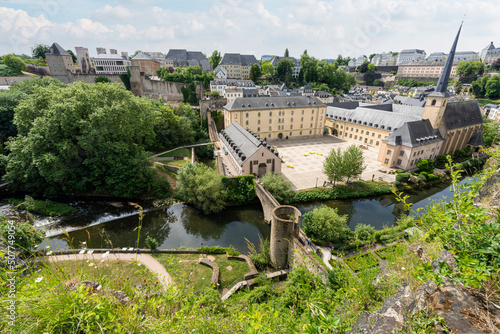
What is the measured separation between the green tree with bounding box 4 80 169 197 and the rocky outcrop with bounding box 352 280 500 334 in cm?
2861

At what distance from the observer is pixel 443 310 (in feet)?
12.2

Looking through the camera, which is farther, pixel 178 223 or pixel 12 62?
pixel 12 62

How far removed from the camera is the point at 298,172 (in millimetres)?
36625

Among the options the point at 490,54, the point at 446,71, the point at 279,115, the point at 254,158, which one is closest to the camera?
the point at 254,158

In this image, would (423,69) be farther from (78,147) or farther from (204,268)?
(78,147)

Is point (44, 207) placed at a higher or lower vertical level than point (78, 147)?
lower

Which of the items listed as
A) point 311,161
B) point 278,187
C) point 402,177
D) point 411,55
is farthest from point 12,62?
point 411,55

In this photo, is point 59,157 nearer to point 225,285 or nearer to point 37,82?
point 225,285

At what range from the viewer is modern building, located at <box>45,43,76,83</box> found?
5831 centimetres

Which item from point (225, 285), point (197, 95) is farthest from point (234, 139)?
point (197, 95)

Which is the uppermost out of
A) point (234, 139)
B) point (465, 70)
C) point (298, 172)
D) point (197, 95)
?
point (465, 70)

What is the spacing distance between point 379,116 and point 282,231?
142 ft

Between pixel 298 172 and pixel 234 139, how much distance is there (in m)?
12.2

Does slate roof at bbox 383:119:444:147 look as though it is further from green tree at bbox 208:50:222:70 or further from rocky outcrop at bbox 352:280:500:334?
green tree at bbox 208:50:222:70
